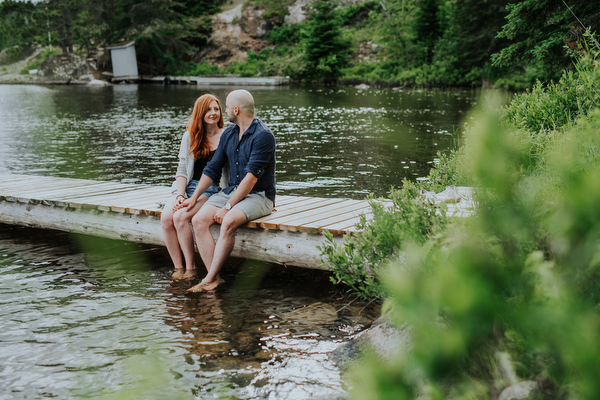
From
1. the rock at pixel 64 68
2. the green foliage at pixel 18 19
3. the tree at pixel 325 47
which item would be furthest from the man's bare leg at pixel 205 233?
the green foliage at pixel 18 19

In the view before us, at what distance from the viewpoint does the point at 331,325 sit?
4809 millimetres

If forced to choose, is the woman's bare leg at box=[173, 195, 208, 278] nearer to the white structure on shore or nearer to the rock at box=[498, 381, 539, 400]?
the rock at box=[498, 381, 539, 400]

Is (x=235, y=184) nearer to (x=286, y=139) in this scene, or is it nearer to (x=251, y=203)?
(x=251, y=203)

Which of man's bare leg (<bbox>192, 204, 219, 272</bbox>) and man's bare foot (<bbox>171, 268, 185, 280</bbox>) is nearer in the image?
man's bare leg (<bbox>192, 204, 219, 272</bbox>)

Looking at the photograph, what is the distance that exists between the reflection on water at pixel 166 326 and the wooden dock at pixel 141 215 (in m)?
0.36

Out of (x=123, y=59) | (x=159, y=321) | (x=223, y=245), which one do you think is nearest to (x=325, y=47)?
(x=123, y=59)

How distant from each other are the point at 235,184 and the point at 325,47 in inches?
1677

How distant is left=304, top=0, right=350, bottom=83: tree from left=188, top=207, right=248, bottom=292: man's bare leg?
42.1m

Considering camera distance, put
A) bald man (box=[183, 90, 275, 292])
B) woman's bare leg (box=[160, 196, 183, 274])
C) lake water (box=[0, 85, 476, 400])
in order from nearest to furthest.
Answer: lake water (box=[0, 85, 476, 400])
bald man (box=[183, 90, 275, 292])
woman's bare leg (box=[160, 196, 183, 274])

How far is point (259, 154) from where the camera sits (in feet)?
18.7

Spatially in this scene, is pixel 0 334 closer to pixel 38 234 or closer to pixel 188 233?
pixel 188 233

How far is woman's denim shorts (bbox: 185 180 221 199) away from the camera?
6.33 meters

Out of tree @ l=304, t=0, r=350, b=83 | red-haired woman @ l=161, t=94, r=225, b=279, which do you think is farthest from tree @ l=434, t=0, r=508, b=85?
red-haired woman @ l=161, t=94, r=225, b=279

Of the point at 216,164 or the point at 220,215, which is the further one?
the point at 216,164
